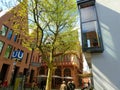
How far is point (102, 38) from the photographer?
8.43 meters

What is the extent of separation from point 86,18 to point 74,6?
4417 mm

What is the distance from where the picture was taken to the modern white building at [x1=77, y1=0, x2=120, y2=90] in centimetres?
755

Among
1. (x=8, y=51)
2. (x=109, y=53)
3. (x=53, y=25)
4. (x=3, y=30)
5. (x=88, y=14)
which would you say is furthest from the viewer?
(x=8, y=51)

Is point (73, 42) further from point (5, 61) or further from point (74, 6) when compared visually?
point (5, 61)

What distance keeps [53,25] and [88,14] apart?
4.37 metres

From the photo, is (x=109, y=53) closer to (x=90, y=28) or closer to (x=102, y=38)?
(x=102, y=38)

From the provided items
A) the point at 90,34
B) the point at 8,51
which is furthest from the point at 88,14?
the point at 8,51

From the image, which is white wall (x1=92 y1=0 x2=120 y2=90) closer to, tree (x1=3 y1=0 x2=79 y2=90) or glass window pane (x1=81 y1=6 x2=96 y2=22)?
glass window pane (x1=81 y1=6 x2=96 y2=22)

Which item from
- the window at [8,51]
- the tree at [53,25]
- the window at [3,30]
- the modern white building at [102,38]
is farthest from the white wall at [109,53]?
the window at [8,51]

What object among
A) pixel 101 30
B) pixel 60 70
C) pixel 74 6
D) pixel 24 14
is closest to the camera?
pixel 101 30

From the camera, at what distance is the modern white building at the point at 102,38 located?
24.8ft

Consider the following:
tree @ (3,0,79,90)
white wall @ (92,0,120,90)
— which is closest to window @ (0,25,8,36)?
tree @ (3,0,79,90)

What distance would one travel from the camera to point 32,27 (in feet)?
44.4

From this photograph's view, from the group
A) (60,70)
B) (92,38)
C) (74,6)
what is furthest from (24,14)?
(60,70)
